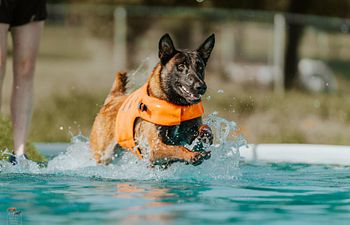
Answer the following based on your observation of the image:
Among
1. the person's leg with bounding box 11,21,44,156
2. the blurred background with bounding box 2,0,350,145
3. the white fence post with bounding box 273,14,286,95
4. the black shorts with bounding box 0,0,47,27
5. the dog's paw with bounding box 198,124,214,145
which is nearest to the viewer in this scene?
the dog's paw with bounding box 198,124,214,145

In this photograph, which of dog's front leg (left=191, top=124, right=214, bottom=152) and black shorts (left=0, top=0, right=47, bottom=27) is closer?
dog's front leg (left=191, top=124, right=214, bottom=152)

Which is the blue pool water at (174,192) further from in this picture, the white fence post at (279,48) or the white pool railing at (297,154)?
the white fence post at (279,48)

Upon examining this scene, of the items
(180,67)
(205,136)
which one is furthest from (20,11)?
(205,136)

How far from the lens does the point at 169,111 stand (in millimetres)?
6203

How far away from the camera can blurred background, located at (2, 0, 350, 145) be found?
13.7m

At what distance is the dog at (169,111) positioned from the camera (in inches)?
239

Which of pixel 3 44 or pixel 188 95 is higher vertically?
pixel 3 44

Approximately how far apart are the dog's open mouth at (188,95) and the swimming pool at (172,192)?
0.44m

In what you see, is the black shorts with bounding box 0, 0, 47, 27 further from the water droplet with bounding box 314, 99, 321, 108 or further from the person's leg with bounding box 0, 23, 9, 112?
the water droplet with bounding box 314, 99, 321, 108

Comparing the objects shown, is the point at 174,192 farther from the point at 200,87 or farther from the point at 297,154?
the point at 297,154

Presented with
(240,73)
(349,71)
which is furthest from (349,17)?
(240,73)

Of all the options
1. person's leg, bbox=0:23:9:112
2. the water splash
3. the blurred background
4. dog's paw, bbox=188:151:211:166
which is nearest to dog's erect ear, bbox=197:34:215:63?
the water splash

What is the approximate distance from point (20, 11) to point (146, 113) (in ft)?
4.20

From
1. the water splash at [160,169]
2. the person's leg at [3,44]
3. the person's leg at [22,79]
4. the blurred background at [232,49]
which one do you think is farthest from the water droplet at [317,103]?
the person's leg at [3,44]
